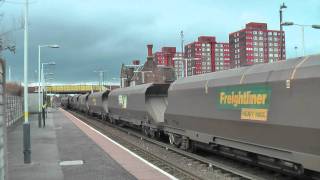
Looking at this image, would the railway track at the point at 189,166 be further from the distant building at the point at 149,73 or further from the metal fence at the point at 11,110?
the distant building at the point at 149,73

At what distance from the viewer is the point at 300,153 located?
37.7 feet

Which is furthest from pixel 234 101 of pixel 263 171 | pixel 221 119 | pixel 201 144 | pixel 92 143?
pixel 92 143

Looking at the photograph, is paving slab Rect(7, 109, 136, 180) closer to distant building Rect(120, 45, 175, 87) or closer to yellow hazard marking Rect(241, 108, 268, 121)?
yellow hazard marking Rect(241, 108, 268, 121)

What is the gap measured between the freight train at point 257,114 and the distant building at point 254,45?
32282 mm

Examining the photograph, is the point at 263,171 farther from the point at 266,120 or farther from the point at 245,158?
the point at 266,120

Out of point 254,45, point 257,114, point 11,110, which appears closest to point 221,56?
point 254,45

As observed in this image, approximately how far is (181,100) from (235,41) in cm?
3794

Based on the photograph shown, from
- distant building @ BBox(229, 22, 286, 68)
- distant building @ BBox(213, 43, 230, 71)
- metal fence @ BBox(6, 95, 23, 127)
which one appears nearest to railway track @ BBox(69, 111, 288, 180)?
metal fence @ BBox(6, 95, 23, 127)

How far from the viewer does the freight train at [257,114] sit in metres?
11.2

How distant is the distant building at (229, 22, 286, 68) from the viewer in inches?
2109

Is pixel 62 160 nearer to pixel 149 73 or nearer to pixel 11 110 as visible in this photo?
pixel 11 110

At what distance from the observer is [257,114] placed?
13.4m

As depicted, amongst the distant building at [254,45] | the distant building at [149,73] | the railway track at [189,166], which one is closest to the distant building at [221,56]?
the distant building at [254,45]

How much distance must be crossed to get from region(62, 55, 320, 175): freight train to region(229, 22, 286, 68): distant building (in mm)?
32282
